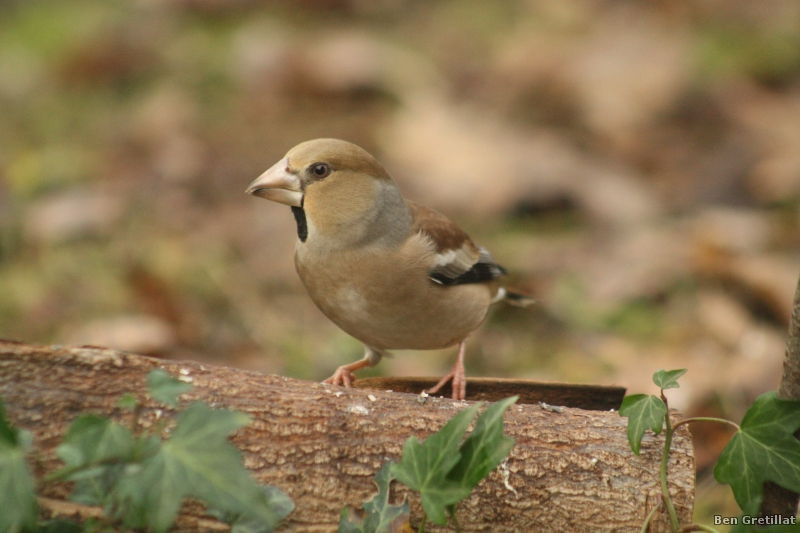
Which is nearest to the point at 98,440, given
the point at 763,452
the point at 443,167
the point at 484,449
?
the point at 484,449

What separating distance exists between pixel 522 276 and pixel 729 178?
223cm

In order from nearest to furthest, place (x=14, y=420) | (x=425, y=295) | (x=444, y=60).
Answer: (x=14, y=420) < (x=425, y=295) < (x=444, y=60)

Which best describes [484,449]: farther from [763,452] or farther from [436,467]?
[763,452]

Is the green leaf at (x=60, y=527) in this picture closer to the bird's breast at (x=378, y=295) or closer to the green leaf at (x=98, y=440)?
the green leaf at (x=98, y=440)

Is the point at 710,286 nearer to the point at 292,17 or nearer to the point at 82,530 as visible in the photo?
the point at 82,530

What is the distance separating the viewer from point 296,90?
8039 mm

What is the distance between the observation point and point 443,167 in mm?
6918

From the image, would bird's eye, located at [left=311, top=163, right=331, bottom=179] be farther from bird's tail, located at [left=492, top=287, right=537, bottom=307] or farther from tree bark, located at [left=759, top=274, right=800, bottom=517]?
tree bark, located at [left=759, top=274, right=800, bottom=517]

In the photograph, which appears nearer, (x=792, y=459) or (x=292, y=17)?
(x=792, y=459)

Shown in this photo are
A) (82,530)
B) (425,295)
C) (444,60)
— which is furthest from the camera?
(444,60)

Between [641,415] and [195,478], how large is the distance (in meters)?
1.21

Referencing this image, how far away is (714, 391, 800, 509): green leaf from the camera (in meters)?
2.22

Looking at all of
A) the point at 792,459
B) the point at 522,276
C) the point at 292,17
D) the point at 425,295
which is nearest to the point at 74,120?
the point at 292,17

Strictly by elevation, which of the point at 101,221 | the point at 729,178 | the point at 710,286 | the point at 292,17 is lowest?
the point at 710,286
